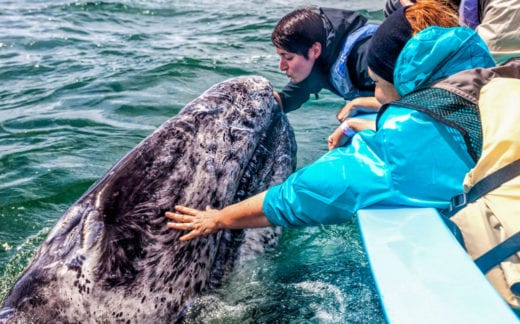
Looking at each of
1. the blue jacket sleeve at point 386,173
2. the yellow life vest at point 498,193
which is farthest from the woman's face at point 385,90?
the yellow life vest at point 498,193

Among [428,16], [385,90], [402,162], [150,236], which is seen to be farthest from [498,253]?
[150,236]

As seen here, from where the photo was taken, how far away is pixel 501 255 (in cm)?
300

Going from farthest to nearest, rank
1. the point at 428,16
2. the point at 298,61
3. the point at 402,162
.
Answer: the point at 298,61
the point at 428,16
the point at 402,162

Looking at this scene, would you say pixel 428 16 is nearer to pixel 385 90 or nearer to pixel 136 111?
pixel 385 90

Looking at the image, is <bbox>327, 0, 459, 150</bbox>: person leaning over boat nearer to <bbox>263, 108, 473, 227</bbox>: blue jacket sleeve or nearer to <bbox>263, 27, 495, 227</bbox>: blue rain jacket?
<bbox>263, 27, 495, 227</bbox>: blue rain jacket

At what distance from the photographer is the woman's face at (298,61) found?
258 inches

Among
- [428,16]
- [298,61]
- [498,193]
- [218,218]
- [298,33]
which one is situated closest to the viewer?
[498,193]

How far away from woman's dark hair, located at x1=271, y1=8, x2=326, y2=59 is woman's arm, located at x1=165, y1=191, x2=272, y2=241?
2.86 m

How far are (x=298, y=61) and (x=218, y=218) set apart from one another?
3.06 m

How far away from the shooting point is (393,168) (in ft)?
10.8

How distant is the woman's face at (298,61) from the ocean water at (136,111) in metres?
1.25

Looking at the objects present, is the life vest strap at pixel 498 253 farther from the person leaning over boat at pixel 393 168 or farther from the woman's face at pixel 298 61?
the woman's face at pixel 298 61

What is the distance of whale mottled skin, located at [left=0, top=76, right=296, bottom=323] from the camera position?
3.50 metres

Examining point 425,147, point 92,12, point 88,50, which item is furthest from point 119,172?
point 92,12
